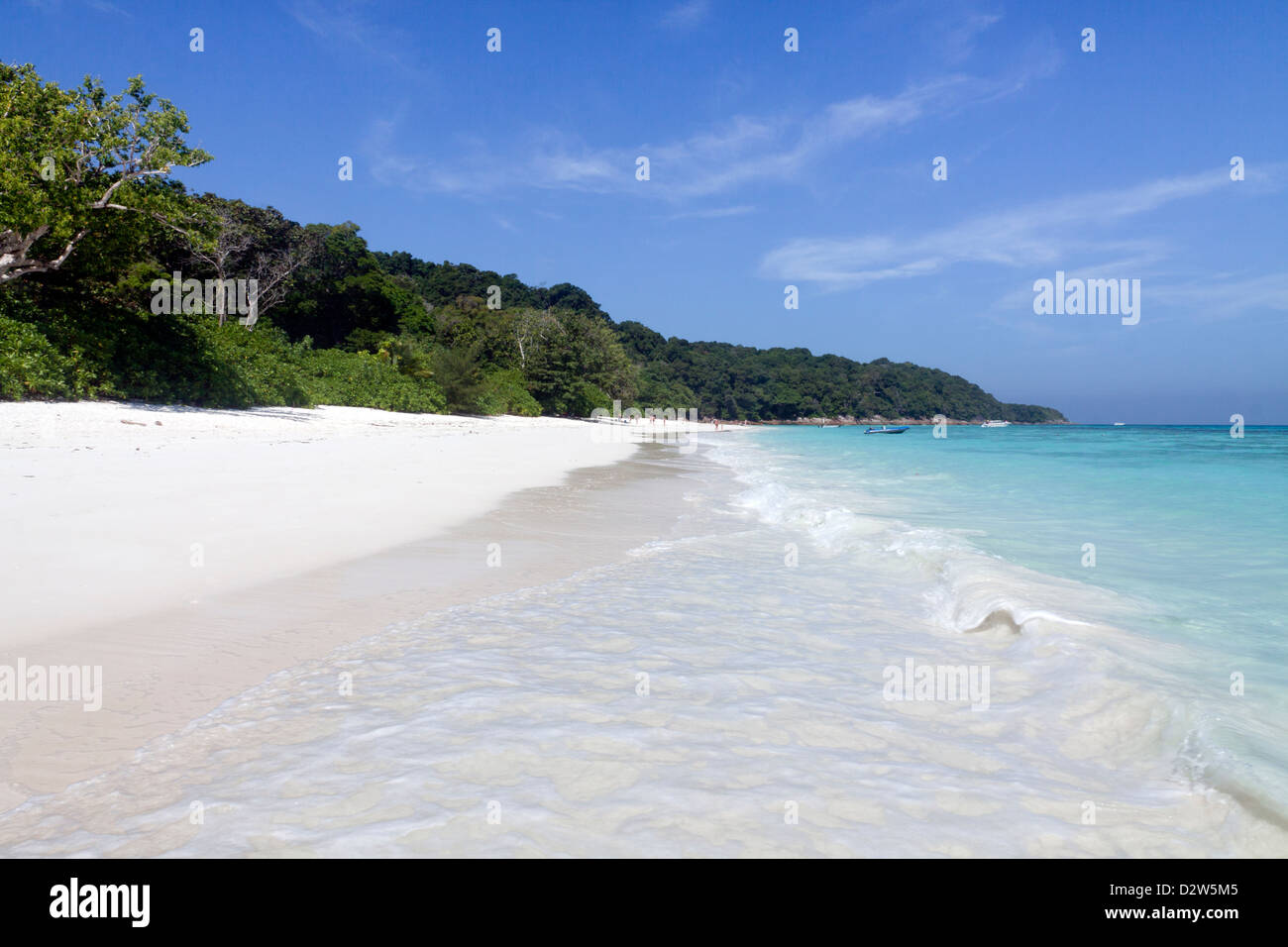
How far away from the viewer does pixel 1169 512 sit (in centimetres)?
1177

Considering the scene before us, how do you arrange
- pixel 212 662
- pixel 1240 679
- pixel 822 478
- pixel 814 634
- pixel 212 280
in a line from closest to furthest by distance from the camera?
pixel 212 662
pixel 1240 679
pixel 814 634
pixel 822 478
pixel 212 280

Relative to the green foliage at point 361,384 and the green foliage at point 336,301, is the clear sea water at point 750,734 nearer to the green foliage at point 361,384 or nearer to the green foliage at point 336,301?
the green foliage at point 361,384

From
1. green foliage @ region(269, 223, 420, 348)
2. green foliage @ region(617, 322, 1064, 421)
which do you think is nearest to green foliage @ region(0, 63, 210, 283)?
green foliage @ region(269, 223, 420, 348)

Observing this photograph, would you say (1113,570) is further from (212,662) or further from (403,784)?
(212,662)

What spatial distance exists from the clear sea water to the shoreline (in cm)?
26

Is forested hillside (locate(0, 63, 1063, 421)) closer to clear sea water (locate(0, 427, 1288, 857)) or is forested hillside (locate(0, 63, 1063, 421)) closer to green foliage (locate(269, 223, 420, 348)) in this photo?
green foliage (locate(269, 223, 420, 348))

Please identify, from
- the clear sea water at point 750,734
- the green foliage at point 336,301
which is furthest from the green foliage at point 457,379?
the clear sea water at point 750,734

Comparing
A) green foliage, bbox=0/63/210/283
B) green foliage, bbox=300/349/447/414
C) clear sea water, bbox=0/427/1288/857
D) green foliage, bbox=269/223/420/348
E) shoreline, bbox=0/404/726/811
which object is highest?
green foliage, bbox=269/223/420/348

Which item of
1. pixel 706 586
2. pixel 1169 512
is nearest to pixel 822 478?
pixel 1169 512

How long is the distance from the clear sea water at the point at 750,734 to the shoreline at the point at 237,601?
0.26m

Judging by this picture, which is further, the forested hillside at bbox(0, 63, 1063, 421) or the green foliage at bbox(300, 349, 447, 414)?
the green foliage at bbox(300, 349, 447, 414)

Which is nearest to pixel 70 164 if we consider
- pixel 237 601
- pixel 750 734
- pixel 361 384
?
pixel 361 384

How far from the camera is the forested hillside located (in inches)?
655
